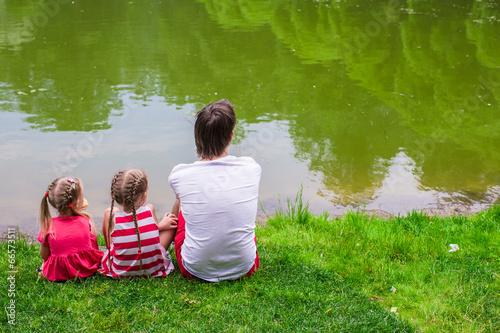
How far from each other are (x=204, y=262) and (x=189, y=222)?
0.89ft

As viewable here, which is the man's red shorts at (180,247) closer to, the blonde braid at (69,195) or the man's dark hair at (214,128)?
the man's dark hair at (214,128)

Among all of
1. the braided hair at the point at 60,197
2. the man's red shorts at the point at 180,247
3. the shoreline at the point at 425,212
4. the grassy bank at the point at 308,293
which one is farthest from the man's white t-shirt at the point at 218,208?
the shoreline at the point at 425,212

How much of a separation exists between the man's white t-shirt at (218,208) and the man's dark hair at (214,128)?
0.09 meters

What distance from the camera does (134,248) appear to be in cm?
302

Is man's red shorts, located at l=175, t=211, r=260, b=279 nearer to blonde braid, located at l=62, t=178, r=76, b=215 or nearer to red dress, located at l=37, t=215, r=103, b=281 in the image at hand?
red dress, located at l=37, t=215, r=103, b=281

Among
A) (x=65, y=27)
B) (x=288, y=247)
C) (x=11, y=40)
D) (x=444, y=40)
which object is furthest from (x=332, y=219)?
(x=65, y=27)

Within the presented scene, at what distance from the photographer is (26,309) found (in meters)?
2.75

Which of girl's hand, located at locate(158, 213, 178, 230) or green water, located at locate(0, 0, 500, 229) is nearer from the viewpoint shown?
girl's hand, located at locate(158, 213, 178, 230)

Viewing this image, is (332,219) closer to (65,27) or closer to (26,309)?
(26,309)

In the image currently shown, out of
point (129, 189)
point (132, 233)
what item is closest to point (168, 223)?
point (132, 233)

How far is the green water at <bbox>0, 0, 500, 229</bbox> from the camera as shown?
527cm

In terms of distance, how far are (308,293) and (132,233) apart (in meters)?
1.16

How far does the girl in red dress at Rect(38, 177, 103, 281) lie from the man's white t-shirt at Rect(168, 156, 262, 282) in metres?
0.66

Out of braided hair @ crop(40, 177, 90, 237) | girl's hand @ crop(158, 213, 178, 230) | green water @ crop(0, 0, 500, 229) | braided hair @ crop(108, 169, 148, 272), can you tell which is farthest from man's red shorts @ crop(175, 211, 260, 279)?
green water @ crop(0, 0, 500, 229)
